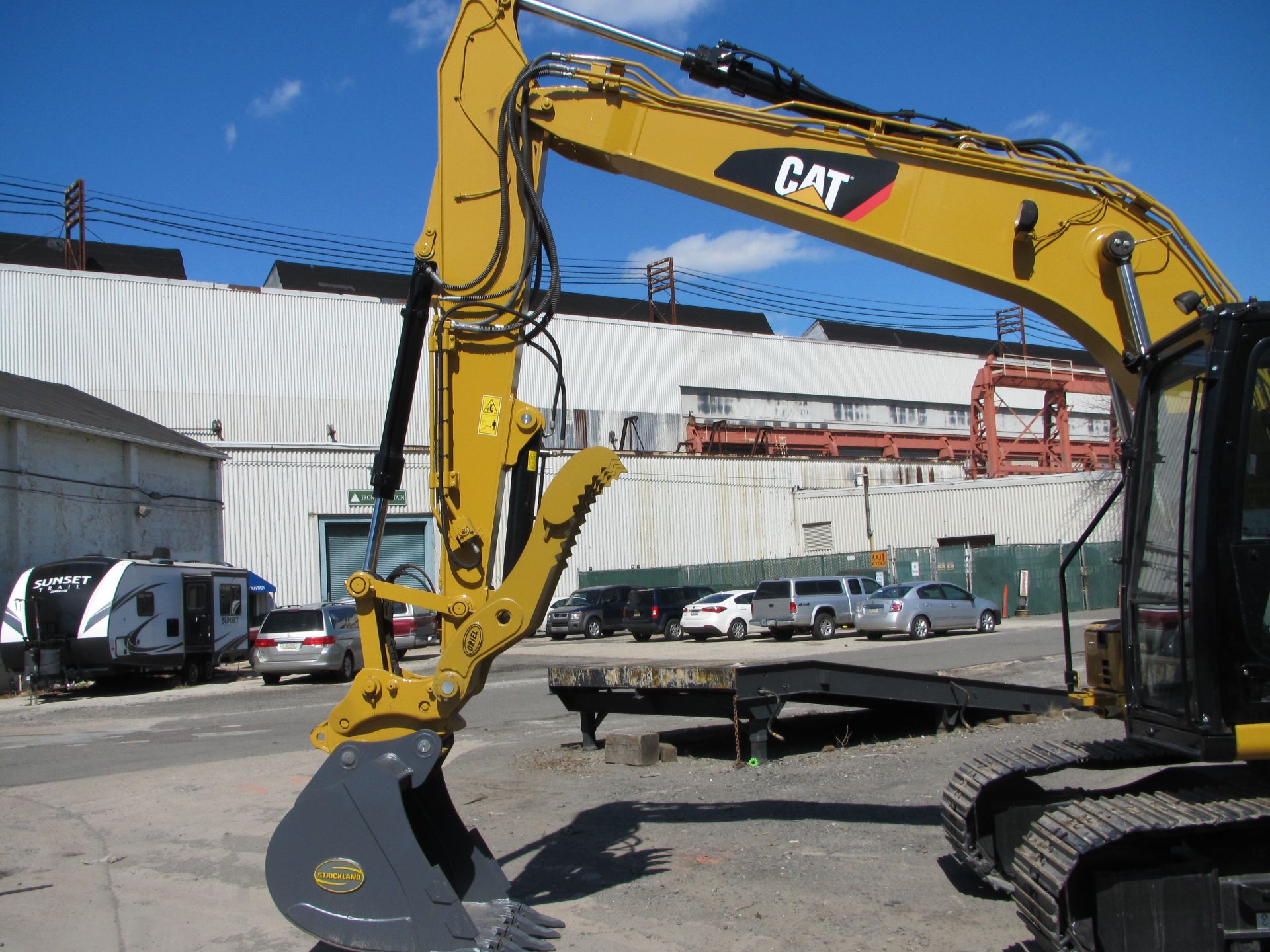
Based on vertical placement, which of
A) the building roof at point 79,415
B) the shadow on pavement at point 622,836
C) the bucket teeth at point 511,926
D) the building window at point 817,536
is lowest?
the shadow on pavement at point 622,836

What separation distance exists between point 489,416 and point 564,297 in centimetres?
6408

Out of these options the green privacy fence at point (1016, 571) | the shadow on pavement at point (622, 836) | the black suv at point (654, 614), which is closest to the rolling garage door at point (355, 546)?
the black suv at point (654, 614)

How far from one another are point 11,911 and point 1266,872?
6812 mm

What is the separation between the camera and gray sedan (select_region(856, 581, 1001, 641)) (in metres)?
28.6

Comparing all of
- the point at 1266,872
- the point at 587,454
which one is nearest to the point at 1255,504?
the point at 1266,872

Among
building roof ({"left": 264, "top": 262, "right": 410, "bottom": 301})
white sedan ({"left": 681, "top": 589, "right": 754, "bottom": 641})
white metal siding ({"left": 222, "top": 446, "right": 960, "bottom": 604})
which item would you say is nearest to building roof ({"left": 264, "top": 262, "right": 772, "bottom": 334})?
building roof ({"left": 264, "top": 262, "right": 410, "bottom": 301})

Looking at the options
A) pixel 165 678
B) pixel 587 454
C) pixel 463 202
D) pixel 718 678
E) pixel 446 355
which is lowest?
pixel 165 678

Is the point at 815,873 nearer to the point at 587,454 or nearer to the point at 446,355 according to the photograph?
the point at 587,454

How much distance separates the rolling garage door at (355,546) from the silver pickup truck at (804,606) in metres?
13.0

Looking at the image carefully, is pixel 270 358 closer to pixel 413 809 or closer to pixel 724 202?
pixel 724 202

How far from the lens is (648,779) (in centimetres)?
985

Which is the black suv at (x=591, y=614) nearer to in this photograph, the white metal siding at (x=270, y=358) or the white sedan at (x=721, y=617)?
the white sedan at (x=721, y=617)

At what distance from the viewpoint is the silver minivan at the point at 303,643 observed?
2258cm

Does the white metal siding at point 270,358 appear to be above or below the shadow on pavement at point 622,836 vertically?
above
